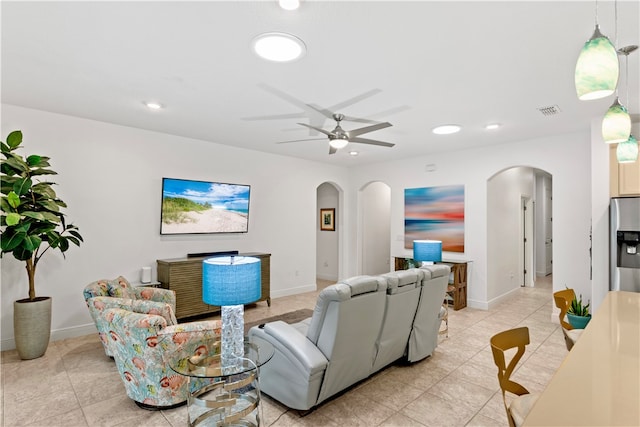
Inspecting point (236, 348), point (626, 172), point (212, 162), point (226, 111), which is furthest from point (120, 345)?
point (626, 172)

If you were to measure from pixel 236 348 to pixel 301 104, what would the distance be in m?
2.50

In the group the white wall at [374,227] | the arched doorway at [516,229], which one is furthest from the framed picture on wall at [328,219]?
the arched doorway at [516,229]

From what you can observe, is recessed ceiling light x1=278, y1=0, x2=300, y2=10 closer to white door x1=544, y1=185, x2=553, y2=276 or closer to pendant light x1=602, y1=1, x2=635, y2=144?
pendant light x1=602, y1=1, x2=635, y2=144

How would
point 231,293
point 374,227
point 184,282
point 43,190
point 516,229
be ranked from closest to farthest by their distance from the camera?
1. point 231,293
2. point 43,190
3. point 184,282
4. point 516,229
5. point 374,227

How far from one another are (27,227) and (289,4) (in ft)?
10.8

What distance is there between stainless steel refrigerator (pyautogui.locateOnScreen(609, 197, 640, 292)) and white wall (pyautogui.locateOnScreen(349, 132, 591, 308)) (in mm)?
1108

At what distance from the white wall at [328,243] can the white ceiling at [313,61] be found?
3962 millimetres

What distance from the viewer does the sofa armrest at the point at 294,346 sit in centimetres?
235

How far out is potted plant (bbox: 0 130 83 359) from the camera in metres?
3.28

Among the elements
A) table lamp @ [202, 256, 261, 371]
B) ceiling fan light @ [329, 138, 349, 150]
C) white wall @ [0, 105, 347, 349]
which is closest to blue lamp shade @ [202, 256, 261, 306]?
table lamp @ [202, 256, 261, 371]

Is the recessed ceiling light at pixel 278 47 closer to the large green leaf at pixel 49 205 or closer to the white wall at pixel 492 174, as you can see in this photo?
the large green leaf at pixel 49 205

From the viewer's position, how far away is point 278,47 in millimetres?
2434

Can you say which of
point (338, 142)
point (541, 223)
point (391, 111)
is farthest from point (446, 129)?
point (541, 223)

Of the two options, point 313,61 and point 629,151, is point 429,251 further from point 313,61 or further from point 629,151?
point 313,61
